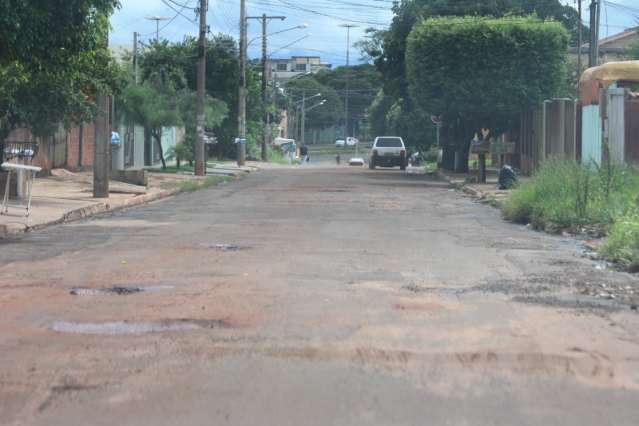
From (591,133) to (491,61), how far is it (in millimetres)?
10439

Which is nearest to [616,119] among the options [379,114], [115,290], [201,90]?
[115,290]

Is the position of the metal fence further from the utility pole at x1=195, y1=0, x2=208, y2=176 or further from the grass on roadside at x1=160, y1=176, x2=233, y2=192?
the utility pole at x1=195, y1=0, x2=208, y2=176

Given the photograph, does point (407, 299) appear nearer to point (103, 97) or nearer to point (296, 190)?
point (103, 97)

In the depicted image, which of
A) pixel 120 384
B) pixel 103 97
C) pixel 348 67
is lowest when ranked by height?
pixel 120 384

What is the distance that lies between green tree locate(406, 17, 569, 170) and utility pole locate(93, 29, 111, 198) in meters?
15.7

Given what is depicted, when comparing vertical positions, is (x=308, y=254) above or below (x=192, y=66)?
below

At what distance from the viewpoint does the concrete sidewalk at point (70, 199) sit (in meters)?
16.4

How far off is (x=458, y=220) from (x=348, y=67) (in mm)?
109840

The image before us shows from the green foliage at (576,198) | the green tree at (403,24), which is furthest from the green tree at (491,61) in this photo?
the green foliage at (576,198)

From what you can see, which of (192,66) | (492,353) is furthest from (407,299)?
(192,66)

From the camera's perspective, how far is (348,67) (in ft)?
415

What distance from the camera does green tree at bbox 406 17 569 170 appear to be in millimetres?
34781

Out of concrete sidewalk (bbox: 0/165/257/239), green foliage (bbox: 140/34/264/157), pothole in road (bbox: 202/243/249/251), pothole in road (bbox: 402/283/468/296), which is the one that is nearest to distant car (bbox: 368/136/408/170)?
green foliage (bbox: 140/34/264/157)

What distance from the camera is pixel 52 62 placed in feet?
49.5
